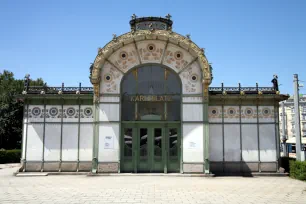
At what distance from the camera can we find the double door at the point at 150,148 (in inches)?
740

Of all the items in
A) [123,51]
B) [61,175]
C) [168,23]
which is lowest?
[61,175]

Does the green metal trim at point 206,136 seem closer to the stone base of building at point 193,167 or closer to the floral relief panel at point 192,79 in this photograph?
the stone base of building at point 193,167

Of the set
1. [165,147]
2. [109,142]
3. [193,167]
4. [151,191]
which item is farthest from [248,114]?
[151,191]

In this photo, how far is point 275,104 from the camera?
19938 mm

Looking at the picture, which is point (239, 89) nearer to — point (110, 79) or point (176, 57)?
point (176, 57)

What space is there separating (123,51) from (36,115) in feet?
23.6

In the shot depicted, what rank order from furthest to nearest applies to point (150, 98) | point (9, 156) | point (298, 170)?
point (9, 156)
point (150, 98)
point (298, 170)

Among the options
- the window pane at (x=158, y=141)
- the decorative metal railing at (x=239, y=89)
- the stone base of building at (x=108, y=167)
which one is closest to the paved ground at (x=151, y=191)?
the stone base of building at (x=108, y=167)

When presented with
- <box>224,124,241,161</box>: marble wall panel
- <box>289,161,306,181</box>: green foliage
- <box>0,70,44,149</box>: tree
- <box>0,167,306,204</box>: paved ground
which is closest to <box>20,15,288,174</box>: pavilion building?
<box>224,124,241,161</box>: marble wall panel

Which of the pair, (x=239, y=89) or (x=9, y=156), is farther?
(x=9, y=156)

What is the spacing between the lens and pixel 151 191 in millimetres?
12906

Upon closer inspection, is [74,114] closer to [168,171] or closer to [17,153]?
[168,171]

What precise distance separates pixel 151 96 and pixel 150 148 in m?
3.27

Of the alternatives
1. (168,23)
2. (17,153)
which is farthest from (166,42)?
(17,153)
